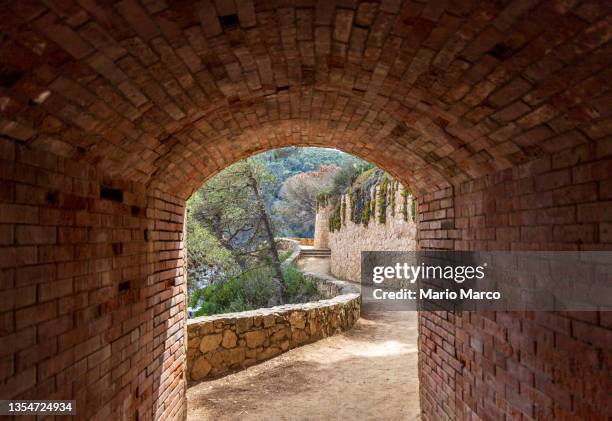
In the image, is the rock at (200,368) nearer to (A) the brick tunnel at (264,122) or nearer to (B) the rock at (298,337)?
(B) the rock at (298,337)

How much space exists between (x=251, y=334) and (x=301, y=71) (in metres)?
5.74

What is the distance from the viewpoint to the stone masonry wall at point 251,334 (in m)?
6.71

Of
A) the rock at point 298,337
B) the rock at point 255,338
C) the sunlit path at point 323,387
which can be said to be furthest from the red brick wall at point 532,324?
the rock at point 298,337

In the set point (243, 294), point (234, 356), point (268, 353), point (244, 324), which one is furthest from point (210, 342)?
point (243, 294)

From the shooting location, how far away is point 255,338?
7.45 metres

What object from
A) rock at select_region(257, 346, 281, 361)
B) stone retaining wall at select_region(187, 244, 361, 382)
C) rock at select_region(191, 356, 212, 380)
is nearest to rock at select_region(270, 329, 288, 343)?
stone retaining wall at select_region(187, 244, 361, 382)

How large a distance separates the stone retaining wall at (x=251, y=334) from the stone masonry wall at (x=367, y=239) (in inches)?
123

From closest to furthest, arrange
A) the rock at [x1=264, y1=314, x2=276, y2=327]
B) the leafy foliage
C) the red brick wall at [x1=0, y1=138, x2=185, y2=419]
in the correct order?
the red brick wall at [x1=0, y1=138, x2=185, y2=419], the rock at [x1=264, y1=314, x2=276, y2=327], the leafy foliage

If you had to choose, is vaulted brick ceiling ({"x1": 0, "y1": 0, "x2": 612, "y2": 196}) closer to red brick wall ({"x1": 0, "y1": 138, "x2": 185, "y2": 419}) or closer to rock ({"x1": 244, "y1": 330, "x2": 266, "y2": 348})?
red brick wall ({"x1": 0, "y1": 138, "x2": 185, "y2": 419})

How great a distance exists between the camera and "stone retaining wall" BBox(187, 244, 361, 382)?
671cm

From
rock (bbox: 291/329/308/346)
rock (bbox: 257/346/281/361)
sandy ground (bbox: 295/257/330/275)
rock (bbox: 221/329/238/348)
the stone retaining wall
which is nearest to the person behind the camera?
the stone retaining wall

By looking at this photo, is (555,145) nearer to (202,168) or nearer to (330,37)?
(330,37)

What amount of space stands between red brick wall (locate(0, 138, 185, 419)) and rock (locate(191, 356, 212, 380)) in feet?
7.95

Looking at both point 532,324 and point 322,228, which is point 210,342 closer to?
point 532,324
